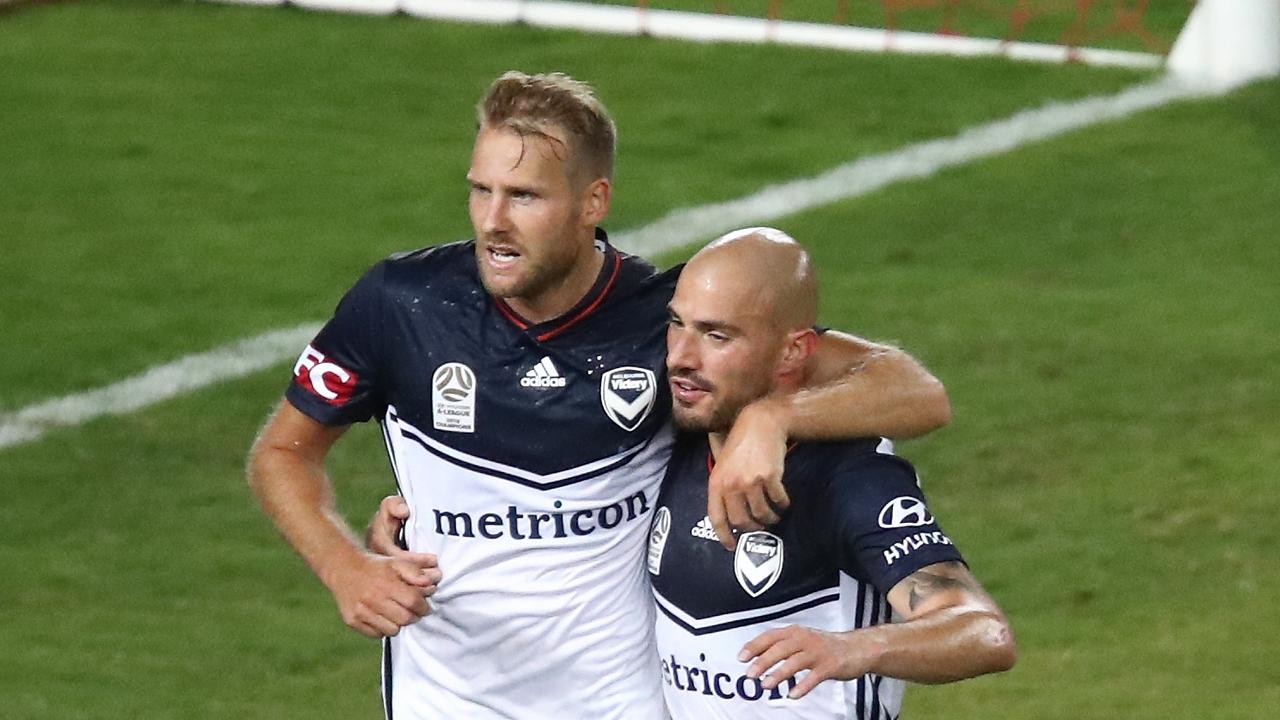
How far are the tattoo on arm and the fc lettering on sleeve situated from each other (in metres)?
1.40

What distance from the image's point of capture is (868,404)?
4.66 metres

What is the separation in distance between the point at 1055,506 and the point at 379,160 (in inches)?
208

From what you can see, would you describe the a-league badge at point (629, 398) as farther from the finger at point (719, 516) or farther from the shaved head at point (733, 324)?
the finger at point (719, 516)

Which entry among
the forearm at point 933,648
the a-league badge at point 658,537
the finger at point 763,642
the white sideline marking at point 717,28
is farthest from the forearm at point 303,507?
the white sideline marking at point 717,28

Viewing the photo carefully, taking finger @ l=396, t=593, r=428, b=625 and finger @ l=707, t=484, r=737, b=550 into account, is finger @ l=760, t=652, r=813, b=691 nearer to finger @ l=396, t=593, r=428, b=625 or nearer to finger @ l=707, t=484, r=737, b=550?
finger @ l=707, t=484, r=737, b=550

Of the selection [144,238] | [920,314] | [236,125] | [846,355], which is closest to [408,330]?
[846,355]

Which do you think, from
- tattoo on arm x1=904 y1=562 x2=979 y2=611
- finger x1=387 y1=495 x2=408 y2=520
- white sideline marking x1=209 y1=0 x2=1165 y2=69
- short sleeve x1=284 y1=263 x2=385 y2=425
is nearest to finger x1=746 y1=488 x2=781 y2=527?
tattoo on arm x1=904 y1=562 x2=979 y2=611

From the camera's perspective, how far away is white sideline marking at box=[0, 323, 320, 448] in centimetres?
1015

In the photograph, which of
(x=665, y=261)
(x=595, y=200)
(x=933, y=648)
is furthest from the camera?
(x=665, y=261)

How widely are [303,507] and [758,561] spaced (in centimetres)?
99

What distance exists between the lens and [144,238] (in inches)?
477

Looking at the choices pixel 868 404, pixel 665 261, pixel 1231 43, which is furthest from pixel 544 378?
pixel 1231 43

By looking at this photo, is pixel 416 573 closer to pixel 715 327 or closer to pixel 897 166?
pixel 715 327

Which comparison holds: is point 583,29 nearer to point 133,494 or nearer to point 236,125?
point 236,125
